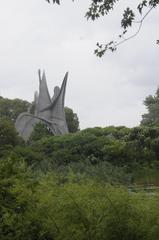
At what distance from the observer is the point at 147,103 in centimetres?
7219

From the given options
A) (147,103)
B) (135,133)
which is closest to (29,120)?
(147,103)

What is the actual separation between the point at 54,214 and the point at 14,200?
4.66ft

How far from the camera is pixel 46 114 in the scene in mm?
74500

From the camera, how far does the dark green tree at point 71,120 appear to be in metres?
79.6

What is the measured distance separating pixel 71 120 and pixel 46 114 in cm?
695

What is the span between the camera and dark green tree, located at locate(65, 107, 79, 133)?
7956 cm

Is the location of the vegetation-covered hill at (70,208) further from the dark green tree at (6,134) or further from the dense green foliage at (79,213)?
the dark green tree at (6,134)

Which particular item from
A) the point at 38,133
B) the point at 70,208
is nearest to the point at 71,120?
the point at 38,133

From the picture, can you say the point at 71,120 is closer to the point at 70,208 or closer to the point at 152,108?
the point at 152,108

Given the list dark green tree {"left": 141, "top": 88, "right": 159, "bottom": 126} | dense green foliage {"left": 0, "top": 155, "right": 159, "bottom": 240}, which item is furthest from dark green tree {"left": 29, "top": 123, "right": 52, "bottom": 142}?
dense green foliage {"left": 0, "top": 155, "right": 159, "bottom": 240}

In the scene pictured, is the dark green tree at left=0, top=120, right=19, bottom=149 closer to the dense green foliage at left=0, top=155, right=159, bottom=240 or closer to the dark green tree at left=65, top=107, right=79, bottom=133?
the dark green tree at left=65, top=107, right=79, bottom=133

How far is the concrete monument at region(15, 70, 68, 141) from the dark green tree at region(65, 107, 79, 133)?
5473 millimetres

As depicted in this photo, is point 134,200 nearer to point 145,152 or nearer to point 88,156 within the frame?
point 145,152

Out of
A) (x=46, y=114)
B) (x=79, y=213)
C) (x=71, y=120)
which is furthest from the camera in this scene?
(x=71, y=120)
